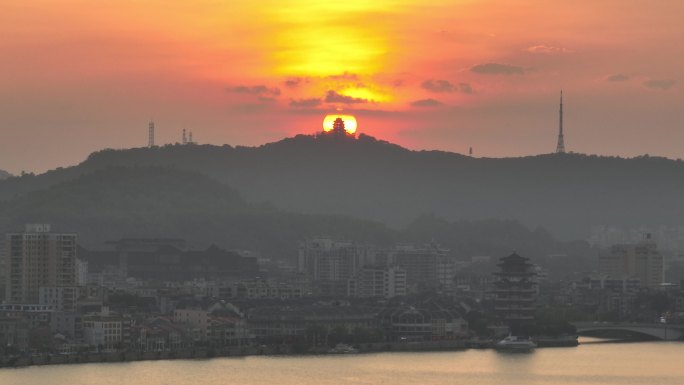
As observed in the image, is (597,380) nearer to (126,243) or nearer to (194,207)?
(126,243)

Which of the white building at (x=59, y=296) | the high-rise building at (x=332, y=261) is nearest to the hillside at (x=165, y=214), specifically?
the high-rise building at (x=332, y=261)

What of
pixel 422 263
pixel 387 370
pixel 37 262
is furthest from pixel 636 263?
pixel 387 370

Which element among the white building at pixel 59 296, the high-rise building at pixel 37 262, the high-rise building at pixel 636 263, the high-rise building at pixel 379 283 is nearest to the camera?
the white building at pixel 59 296

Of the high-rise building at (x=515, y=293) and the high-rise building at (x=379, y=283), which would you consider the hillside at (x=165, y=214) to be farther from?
the high-rise building at (x=515, y=293)

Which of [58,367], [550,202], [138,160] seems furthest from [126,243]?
[550,202]

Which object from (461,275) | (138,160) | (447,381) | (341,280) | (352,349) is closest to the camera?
(447,381)

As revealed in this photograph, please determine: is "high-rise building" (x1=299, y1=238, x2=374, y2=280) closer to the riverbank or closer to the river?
the riverbank
